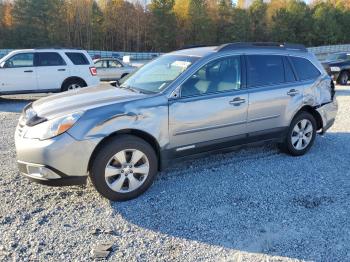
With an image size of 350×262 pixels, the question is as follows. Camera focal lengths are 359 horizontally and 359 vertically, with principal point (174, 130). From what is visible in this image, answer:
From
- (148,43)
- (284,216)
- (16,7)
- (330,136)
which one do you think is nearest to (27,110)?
(284,216)

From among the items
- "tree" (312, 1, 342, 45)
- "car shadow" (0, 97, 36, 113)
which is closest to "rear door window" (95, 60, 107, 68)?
"car shadow" (0, 97, 36, 113)

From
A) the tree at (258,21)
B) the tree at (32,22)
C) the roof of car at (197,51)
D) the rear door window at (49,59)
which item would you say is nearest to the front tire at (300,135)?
the roof of car at (197,51)

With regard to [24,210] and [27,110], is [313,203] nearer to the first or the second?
[24,210]

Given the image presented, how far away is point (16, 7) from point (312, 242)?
2169 inches

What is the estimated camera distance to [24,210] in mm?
3906

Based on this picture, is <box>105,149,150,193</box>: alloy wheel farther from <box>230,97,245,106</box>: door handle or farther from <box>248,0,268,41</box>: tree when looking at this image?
<box>248,0,268,41</box>: tree

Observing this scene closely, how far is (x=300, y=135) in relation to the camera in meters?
5.69

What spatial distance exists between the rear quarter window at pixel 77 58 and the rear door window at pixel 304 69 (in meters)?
8.18

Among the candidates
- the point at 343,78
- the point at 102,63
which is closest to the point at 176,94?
the point at 102,63

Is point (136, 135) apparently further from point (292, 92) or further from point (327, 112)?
point (327, 112)

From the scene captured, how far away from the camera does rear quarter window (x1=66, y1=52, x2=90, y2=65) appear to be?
1184 centimetres

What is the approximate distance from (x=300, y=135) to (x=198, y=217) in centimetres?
270

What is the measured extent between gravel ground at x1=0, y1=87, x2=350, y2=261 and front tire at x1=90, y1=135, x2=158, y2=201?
152 millimetres

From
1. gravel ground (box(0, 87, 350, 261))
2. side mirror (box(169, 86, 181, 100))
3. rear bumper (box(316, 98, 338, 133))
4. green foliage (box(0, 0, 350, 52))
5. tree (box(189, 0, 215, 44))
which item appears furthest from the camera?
tree (box(189, 0, 215, 44))
